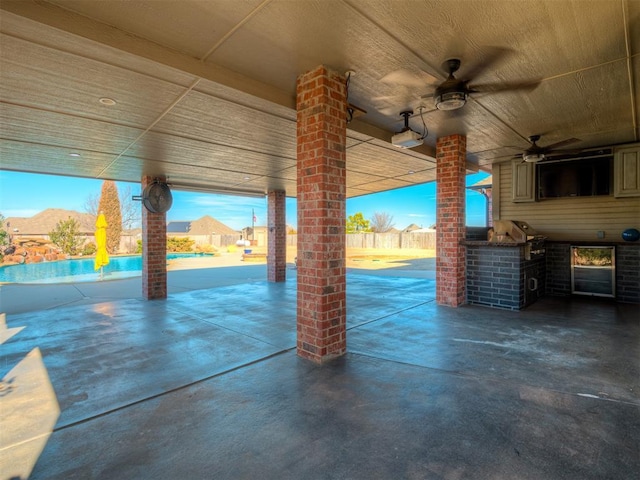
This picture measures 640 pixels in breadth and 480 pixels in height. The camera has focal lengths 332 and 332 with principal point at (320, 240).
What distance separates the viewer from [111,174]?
7.42 metres

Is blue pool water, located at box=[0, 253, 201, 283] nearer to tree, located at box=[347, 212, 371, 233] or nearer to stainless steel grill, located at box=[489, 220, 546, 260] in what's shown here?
stainless steel grill, located at box=[489, 220, 546, 260]

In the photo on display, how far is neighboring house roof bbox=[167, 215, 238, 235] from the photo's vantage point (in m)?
44.8

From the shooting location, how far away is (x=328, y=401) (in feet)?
8.30

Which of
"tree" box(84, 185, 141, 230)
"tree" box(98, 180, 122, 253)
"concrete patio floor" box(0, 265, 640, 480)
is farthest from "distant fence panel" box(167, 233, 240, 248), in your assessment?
"concrete patio floor" box(0, 265, 640, 480)

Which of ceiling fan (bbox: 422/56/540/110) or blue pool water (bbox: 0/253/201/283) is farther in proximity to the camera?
blue pool water (bbox: 0/253/201/283)

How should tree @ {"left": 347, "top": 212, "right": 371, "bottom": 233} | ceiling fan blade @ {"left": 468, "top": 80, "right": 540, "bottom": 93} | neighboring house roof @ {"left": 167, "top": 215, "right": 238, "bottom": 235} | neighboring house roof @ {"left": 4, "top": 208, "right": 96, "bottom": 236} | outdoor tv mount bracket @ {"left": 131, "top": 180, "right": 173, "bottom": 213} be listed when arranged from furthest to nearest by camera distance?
neighboring house roof @ {"left": 167, "top": 215, "right": 238, "bottom": 235} < tree @ {"left": 347, "top": 212, "right": 371, "bottom": 233} < neighboring house roof @ {"left": 4, "top": 208, "right": 96, "bottom": 236} < outdoor tv mount bracket @ {"left": 131, "top": 180, "right": 173, "bottom": 213} < ceiling fan blade @ {"left": 468, "top": 80, "right": 540, "bottom": 93}

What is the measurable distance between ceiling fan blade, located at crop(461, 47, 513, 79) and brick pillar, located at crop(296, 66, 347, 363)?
4.12 ft

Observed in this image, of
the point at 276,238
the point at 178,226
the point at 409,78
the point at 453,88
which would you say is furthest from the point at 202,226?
the point at 453,88

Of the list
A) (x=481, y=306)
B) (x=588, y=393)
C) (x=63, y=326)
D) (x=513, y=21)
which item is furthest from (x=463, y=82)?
(x=63, y=326)

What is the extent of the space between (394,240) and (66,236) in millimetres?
21621

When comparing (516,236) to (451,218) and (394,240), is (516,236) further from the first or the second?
(394,240)

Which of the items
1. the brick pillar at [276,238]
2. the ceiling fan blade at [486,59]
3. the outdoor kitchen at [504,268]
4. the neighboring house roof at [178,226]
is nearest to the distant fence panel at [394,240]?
the brick pillar at [276,238]

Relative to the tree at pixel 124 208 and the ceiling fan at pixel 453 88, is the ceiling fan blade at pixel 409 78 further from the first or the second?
the tree at pixel 124 208

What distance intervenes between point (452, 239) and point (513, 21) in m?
3.73
